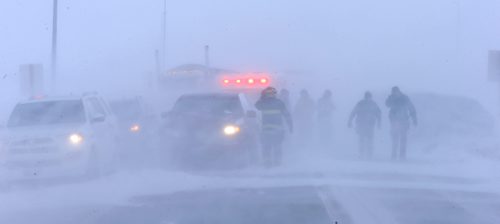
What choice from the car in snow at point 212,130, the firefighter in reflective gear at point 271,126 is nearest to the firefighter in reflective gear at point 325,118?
the car in snow at point 212,130

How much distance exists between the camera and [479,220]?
1227 centimetres

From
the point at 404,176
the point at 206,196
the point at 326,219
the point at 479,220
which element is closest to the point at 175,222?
the point at 326,219

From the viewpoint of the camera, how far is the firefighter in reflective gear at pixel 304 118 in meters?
26.2

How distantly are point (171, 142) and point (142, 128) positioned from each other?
3.09 metres

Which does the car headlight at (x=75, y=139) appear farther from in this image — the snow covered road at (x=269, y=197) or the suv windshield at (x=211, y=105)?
the suv windshield at (x=211, y=105)

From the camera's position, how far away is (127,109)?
77.0ft

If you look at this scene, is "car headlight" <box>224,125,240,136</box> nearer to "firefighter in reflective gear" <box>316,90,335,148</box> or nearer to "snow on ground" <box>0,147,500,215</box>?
"snow on ground" <box>0,147,500,215</box>

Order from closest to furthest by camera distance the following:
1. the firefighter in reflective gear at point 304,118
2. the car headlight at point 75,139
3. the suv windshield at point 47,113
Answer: the car headlight at point 75,139 < the suv windshield at point 47,113 < the firefighter in reflective gear at point 304,118

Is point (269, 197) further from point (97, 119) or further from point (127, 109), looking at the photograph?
point (127, 109)

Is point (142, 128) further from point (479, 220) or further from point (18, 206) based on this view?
point (479, 220)

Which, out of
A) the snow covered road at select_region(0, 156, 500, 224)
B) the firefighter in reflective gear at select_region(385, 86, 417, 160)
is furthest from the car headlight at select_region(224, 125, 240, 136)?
the firefighter in reflective gear at select_region(385, 86, 417, 160)

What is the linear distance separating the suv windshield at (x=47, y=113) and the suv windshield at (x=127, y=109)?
368 cm

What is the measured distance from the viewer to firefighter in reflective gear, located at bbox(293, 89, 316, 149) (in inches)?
1030

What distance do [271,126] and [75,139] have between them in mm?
4627
